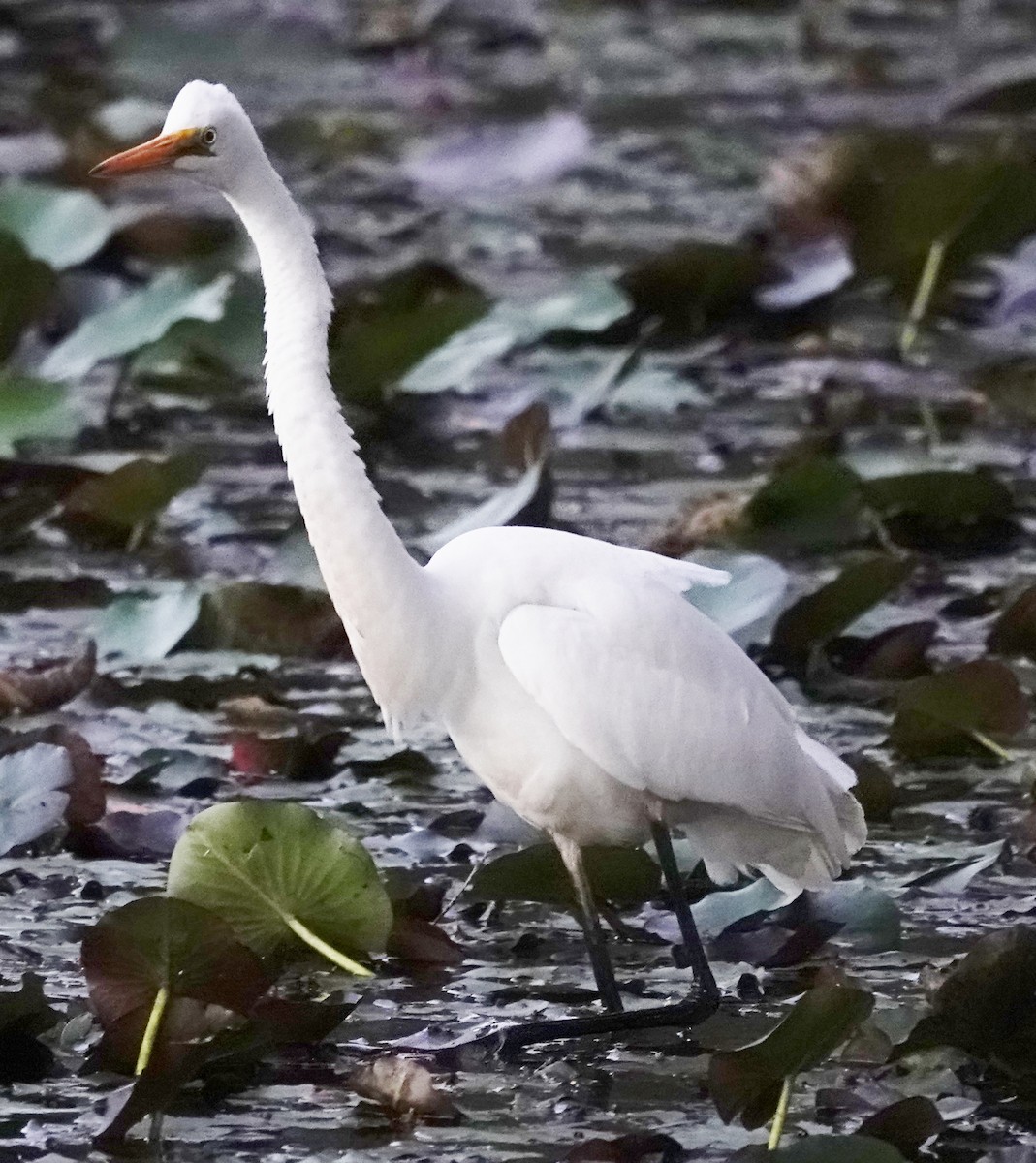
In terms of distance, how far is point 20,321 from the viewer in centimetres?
579

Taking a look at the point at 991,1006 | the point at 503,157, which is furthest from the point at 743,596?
the point at 503,157

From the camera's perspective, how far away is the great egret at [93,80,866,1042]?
3270 mm

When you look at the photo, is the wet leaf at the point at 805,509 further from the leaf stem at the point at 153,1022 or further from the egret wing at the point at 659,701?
the leaf stem at the point at 153,1022

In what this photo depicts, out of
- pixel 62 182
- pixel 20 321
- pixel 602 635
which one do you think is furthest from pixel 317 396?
pixel 62 182

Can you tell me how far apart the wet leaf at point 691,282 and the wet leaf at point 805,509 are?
1497mm

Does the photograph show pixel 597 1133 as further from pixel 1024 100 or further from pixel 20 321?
pixel 1024 100

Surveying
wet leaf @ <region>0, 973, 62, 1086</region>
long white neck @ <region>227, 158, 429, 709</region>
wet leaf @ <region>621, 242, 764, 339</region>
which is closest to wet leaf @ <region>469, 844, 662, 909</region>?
long white neck @ <region>227, 158, 429, 709</region>

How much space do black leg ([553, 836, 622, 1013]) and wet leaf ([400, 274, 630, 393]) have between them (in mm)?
2355

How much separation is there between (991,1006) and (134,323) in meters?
2.95

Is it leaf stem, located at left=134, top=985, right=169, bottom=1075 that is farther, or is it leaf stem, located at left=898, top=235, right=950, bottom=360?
leaf stem, located at left=898, top=235, right=950, bottom=360

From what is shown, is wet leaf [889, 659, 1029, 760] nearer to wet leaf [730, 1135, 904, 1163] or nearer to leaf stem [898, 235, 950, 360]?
wet leaf [730, 1135, 904, 1163]

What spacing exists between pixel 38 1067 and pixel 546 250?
4.89 m

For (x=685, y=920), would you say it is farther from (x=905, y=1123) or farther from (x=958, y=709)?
(x=958, y=709)

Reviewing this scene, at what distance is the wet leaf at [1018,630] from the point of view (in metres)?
4.58
